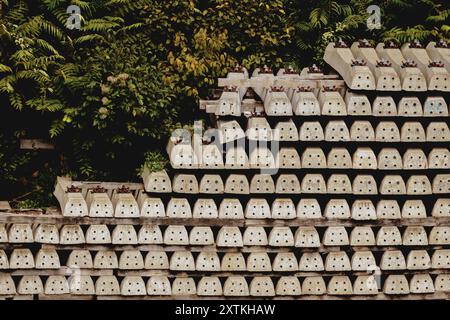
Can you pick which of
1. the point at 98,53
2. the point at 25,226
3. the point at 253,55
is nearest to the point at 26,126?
the point at 98,53

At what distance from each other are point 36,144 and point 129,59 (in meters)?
2.17

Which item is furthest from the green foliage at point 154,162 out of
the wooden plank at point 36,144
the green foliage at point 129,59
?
the wooden plank at point 36,144

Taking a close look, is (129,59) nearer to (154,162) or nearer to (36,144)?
(36,144)

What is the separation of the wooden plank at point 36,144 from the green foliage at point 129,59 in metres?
0.11

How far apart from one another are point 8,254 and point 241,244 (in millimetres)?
3467

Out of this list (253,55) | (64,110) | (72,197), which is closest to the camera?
(72,197)

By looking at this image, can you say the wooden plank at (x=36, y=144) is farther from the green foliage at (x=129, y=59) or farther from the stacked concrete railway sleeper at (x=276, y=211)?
the stacked concrete railway sleeper at (x=276, y=211)

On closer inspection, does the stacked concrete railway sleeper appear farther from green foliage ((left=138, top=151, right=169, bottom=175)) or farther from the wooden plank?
the wooden plank

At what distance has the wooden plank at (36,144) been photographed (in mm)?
17703

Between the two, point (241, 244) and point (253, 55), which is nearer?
point (241, 244)

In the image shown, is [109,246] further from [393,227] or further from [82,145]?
[393,227]

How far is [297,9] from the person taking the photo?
1945 cm

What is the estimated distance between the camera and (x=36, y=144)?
17734 mm

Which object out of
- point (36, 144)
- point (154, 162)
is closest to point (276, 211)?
point (154, 162)
